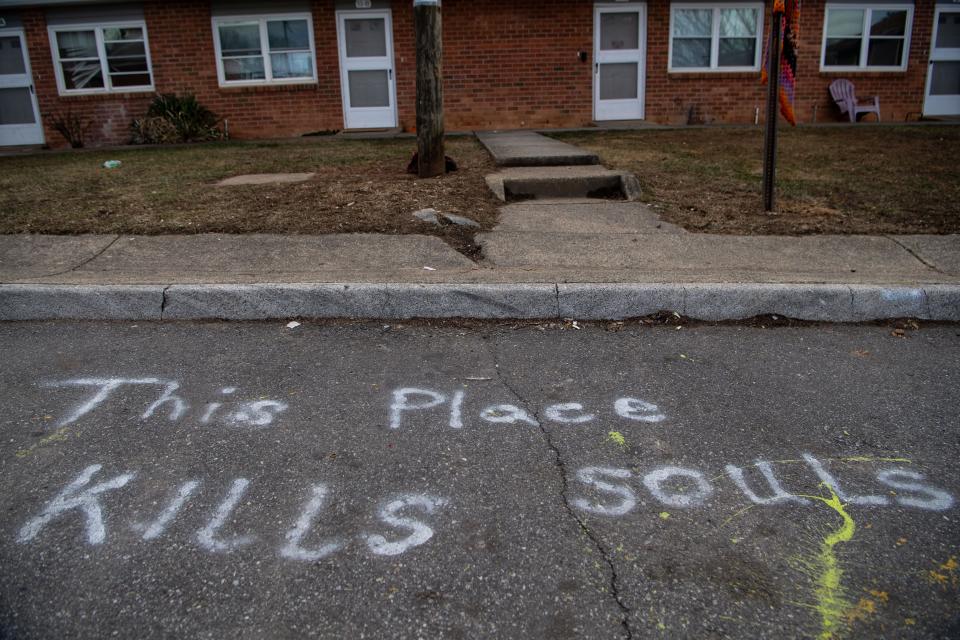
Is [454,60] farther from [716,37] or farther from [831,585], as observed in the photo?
[831,585]

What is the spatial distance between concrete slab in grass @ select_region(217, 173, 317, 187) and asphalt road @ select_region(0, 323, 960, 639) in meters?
3.98

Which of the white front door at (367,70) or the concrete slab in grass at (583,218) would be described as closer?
the concrete slab in grass at (583,218)

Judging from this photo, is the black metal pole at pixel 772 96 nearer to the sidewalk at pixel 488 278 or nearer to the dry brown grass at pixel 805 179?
the dry brown grass at pixel 805 179

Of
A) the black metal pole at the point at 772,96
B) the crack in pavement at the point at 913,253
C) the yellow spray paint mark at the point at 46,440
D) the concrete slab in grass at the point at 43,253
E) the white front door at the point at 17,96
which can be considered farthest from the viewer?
the white front door at the point at 17,96

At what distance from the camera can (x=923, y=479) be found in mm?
2588

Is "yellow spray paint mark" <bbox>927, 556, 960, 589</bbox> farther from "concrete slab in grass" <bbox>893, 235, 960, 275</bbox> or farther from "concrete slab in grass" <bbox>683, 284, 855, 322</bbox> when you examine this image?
"concrete slab in grass" <bbox>893, 235, 960, 275</bbox>

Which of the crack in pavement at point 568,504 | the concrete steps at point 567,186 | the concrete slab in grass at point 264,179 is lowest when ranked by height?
the crack in pavement at point 568,504

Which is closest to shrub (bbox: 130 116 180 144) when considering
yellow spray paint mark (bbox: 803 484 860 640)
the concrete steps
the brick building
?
the brick building

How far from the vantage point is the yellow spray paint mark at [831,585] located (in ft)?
6.31

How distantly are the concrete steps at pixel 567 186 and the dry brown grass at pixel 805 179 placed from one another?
0.84 ft

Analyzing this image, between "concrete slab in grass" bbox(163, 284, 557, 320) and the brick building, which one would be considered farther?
the brick building

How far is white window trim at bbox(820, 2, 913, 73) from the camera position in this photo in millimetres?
14570

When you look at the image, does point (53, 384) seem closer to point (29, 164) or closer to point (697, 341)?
point (697, 341)

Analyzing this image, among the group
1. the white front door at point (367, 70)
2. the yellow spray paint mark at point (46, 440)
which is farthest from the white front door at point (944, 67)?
the yellow spray paint mark at point (46, 440)
